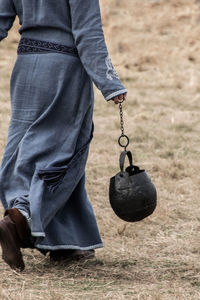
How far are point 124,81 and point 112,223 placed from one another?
5.83 meters

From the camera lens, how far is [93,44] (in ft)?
11.1

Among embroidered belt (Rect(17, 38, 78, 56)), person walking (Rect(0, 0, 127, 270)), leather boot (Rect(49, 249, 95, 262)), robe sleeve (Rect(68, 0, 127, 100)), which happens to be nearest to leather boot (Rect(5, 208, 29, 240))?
person walking (Rect(0, 0, 127, 270))

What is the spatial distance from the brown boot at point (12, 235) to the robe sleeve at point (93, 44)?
2.53ft

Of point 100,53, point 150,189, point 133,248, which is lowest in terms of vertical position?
point 133,248

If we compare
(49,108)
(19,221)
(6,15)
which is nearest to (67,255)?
(19,221)

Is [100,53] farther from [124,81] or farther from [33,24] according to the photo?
[124,81]

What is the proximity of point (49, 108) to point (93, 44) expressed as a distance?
1.35 feet

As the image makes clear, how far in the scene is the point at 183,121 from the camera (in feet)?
26.2

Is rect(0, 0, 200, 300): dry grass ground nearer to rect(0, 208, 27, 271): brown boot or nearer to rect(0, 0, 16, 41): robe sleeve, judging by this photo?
rect(0, 208, 27, 271): brown boot

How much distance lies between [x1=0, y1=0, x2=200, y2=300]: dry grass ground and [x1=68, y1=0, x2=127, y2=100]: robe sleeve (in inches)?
38.9

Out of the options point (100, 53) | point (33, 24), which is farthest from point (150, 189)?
point (33, 24)

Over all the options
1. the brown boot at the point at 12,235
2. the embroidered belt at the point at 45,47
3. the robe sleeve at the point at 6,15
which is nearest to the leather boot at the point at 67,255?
the brown boot at the point at 12,235

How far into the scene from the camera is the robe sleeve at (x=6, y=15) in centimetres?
356

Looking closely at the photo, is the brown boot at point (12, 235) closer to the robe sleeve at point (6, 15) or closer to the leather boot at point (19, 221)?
the leather boot at point (19, 221)
